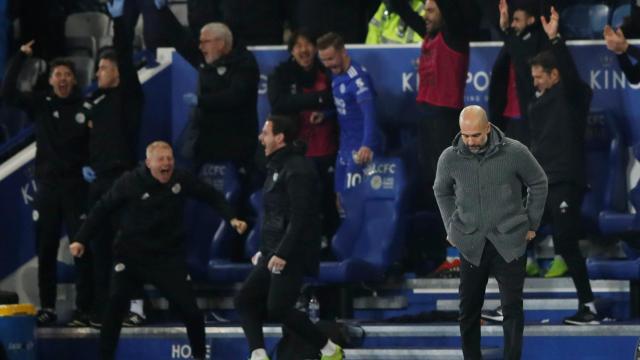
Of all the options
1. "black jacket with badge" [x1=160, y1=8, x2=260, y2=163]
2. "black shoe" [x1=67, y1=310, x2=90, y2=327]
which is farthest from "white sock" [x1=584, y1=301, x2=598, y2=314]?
"black shoe" [x1=67, y1=310, x2=90, y2=327]

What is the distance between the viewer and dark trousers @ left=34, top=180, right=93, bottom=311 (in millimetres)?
13617

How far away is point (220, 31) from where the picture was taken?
45.2 feet

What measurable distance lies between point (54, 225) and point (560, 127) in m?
4.03

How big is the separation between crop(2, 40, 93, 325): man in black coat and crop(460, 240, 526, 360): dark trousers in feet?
12.7

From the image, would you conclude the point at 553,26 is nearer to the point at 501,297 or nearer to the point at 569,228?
the point at 569,228

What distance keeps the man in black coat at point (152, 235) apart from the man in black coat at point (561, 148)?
2.37 m

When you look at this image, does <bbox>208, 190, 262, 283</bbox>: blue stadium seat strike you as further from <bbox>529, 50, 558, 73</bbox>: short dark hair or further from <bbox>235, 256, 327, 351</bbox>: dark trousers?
<bbox>529, 50, 558, 73</bbox>: short dark hair

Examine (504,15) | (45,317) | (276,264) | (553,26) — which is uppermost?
(504,15)

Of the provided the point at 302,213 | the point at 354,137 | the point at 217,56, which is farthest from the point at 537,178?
the point at 217,56

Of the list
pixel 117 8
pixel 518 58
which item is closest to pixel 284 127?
pixel 518 58

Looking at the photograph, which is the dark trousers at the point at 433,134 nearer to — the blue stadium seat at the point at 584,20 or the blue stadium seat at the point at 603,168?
the blue stadium seat at the point at 603,168

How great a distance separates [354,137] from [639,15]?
2.49m

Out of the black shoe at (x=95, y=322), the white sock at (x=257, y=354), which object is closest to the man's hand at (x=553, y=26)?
the white sock at (x=257, y=354)

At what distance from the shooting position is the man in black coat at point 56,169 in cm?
1363
